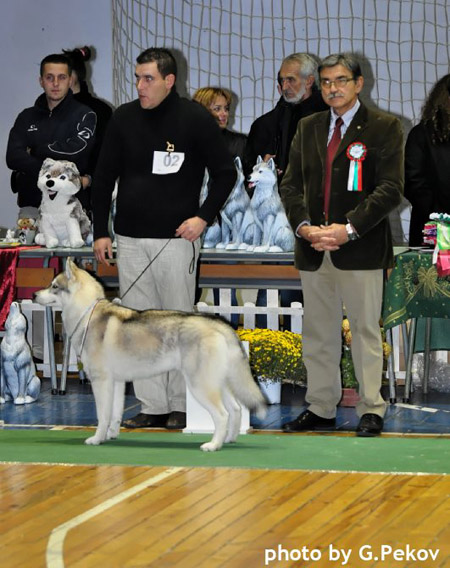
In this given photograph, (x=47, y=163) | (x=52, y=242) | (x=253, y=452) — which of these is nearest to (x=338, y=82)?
(x=253, y=452)

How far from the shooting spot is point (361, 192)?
5270 mm

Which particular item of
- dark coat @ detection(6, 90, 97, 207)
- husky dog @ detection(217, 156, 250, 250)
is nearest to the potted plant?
husky dog @ detection(217, 156, 250, 250)

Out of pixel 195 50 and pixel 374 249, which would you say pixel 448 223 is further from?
pixel 195 50

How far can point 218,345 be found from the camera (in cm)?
482

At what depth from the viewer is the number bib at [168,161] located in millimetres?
5395

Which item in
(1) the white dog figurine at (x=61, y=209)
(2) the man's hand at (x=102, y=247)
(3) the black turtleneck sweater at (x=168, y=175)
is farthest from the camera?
(1) the white dog figurine at (x=61, y=209)

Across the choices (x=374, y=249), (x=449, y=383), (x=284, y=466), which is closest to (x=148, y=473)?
(x=284, y=466)

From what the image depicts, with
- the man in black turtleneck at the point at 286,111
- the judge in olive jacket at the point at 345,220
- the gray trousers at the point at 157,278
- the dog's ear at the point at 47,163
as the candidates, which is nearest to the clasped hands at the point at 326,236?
the judge in olive jacket at the point at 345,220

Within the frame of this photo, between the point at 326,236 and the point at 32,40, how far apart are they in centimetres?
541

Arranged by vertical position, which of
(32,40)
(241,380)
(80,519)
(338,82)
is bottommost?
(80,519)

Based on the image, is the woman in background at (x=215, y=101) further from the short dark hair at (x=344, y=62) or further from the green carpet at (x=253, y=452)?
the green carpet at (x=253, y=452)

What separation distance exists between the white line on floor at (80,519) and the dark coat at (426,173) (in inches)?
107

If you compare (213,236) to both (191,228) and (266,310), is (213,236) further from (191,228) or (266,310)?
(191,228)

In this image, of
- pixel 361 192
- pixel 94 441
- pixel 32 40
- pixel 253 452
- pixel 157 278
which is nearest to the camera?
pixel 253 452
